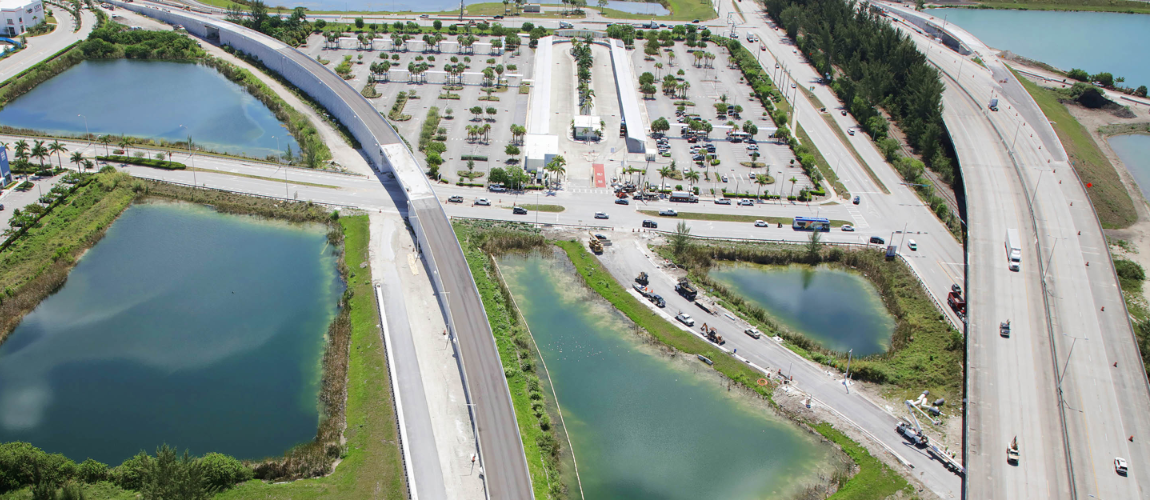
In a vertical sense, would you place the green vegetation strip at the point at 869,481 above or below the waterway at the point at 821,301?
below

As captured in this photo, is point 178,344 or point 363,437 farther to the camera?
point 178,344

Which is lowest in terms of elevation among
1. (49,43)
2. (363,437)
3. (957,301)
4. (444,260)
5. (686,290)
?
(363,437)

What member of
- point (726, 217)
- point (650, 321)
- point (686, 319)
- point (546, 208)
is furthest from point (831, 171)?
point (650, 321)

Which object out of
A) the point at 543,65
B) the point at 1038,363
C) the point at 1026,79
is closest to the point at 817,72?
the point at 1026,79

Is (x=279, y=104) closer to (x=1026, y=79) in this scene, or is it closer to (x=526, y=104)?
(x=526, y=104)

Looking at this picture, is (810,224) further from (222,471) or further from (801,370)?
(222,471)

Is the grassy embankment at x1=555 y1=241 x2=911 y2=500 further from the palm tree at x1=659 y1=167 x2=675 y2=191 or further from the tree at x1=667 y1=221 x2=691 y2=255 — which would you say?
the palm tree at x1=659 y1=167 x2=675 y2=191

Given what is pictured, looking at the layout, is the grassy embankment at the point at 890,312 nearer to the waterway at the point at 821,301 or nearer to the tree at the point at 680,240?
the tree at the point at 680,240

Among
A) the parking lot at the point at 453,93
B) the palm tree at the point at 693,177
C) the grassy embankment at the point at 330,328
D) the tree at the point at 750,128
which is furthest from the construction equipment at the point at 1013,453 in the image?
the tree at the point at 750,128
